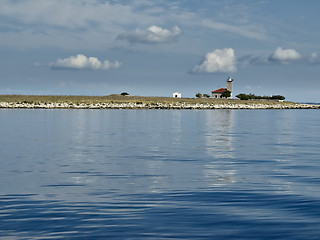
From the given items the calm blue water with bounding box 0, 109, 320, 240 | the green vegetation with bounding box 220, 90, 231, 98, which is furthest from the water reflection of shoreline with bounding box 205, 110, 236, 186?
the green vegetation with bounding box 220, 90, 231, 98

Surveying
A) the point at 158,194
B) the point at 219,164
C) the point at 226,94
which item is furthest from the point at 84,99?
the point at 158,194

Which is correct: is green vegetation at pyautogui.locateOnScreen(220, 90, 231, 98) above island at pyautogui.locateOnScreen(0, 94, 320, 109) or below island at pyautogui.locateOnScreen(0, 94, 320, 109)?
above

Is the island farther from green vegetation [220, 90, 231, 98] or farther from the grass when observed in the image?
green vegetation [220, 90, 231, 98]

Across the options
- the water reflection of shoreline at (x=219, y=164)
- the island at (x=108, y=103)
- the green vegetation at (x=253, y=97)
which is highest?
the green vegetation at (x=253, y=97)

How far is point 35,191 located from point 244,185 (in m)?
6.74

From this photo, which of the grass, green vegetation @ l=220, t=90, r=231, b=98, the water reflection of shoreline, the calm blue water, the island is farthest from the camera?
green vegetation @ l=220, t=90, r=231, b=98

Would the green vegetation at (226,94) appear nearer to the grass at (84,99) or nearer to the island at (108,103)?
the island at (108,103)

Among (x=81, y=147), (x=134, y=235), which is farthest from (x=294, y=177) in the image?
(x=81, y=147)

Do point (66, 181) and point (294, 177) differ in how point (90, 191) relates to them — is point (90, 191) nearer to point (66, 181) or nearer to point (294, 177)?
point (66, 181)

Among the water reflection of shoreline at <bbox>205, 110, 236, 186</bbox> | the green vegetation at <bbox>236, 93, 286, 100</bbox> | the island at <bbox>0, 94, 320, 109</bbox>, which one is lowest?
the water reflection of shoreline at <bbox>205, 110, 236, 186</bbox>

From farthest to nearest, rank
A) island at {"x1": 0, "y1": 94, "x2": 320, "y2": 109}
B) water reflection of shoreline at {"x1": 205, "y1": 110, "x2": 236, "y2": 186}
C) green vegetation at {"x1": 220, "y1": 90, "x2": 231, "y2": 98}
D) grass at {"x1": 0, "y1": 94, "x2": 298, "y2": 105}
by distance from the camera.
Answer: green vegetation at {"x1": 220, "y1": 90, "x2": 231, "y2": 98}
grass at {"x1": 0, "y1": 94, "x2": 298, "y2": 105}
island at {"x1": 0, "y1": 94, "x2": 320, "y2": 109}
water reflection of shoreline at {"x1": 205, "y1": 110, "x2": 236, "y2": 186}

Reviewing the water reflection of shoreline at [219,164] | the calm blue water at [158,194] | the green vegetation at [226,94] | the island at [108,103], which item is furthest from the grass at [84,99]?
the calm blue water at [158,194]

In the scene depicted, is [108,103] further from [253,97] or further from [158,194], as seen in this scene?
[158,194]

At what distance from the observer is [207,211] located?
1080 centimetres
